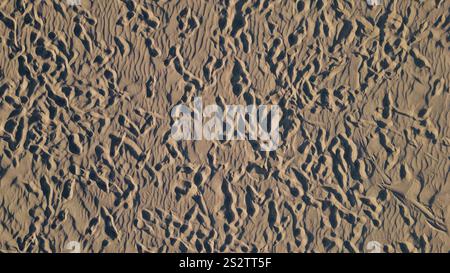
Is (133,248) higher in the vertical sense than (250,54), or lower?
lower

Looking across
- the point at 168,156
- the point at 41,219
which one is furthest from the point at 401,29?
the point at 41,219

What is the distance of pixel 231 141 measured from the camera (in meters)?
1.14

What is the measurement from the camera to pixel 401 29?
3.76ft

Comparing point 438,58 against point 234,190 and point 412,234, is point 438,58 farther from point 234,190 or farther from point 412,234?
point 234,190

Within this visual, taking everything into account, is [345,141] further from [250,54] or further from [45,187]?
[45,187]

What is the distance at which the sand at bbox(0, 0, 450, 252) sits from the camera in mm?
1136

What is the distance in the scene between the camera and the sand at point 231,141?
3.73 feet

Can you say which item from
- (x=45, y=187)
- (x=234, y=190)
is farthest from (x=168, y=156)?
(x=45, y=187)

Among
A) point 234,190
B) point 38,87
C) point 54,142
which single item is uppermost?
point 38,87

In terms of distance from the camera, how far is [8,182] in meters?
1.14

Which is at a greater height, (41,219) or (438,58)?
(438,58)

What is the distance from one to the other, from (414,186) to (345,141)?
16cm

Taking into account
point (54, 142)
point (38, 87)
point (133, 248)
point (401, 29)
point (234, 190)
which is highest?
point (401, 29)

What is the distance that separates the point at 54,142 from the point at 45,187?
0.09 metres
